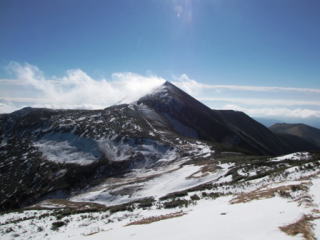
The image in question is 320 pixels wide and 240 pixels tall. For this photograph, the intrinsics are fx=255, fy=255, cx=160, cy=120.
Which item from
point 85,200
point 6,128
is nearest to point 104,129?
point 85,200

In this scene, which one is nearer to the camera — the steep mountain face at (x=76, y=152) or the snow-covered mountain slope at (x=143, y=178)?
the snow-covered mountain slope at (x=143, y=178)

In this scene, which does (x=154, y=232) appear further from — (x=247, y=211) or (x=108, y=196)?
(x=108, y=196)

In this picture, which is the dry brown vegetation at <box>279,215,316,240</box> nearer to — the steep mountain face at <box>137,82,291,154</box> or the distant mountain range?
the distant mountain range

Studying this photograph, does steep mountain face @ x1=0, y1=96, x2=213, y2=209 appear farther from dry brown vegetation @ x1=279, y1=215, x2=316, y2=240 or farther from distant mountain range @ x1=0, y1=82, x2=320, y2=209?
dry brown vegetation @ x1=279, y1=215, x2=316, y2=240

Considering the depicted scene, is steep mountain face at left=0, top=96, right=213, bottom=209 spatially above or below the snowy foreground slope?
above

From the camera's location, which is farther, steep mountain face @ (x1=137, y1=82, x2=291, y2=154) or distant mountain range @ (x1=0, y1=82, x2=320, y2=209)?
steep mountain face @ (x1=137, y1=82, x2=291, y2=154)

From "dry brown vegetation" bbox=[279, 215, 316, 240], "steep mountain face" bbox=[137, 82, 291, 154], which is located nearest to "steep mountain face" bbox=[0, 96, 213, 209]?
"steep mountain face" bbox=[137, 82, 291, 154]

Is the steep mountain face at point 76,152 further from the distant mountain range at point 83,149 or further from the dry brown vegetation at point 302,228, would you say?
the dry brown vegetation at point 302,228

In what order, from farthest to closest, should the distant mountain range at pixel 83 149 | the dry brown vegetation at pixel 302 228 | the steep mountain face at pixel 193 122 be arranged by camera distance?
the steep mountain face at pixel 193 122, the distant mountain range at pixel 83 149, the dry brown vegetation at pixel 302 228

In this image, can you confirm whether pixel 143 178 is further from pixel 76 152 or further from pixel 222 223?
pixel 222 223

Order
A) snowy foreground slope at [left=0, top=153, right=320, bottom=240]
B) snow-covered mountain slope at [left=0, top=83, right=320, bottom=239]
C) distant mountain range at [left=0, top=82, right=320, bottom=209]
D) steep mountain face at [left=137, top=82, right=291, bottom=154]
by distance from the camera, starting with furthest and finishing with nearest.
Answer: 1. steep mountain face at [left=137, top=82, right=291, bottom=154]
2. distant mountain range at [left=0, top=82, right=320, bottom=209]
3. snow-covered mountain slope at [left=0, top=83, right=320, bottom=239]
4. snowy foreground slope at [left=0, top=153, right=320, bottom=240]

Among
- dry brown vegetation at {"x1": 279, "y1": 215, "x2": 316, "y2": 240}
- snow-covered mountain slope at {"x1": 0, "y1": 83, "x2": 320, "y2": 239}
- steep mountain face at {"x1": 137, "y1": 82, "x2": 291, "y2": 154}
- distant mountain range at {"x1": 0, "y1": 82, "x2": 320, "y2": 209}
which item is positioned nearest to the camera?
dry brown vegetation at {"x1": 279, "y1": 215, "x2": 316, "y2": 240}

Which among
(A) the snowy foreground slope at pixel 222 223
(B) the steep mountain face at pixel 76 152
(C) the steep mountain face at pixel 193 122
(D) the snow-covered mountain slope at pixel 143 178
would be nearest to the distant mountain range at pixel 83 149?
(B) the steep mountain face at pixel 76 152
